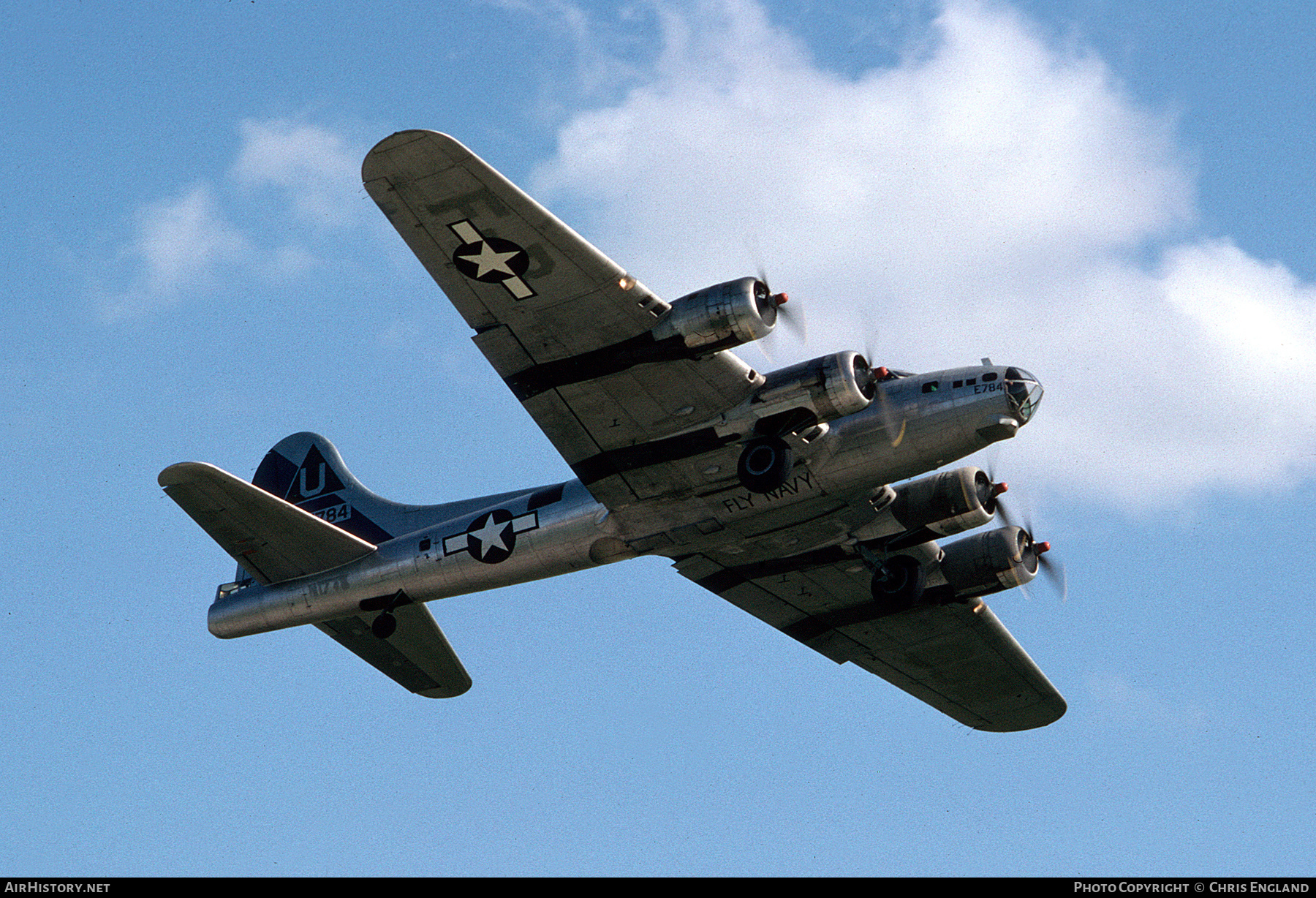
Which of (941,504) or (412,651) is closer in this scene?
(941,504)

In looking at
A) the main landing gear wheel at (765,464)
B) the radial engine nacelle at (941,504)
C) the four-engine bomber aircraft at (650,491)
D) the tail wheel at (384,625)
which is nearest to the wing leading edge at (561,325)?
the four-engine bomber aircraft at (650,491)

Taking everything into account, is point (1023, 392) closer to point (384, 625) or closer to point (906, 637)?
point (906, 637)

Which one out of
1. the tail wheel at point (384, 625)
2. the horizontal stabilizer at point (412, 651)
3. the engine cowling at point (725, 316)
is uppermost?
the engine cowling at point (725, 316)

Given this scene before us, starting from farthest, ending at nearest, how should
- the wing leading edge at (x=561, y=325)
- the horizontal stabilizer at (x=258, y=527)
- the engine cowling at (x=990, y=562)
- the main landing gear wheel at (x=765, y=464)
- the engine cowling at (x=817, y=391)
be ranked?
the engine cowling at (x=990, y=562), the horizontal stabilizer at (x=258, y=527), the main landing gear wheel at (x=765, y=464), the engine cowling at (x=817, y=391), the wing leading edge at (x=561, y=325)

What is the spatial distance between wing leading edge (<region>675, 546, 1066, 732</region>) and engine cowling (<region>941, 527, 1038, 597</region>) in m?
0.78

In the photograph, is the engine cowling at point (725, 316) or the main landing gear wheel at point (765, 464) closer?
the engine cowling at point (725, 316)

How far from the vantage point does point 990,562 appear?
1056 inches

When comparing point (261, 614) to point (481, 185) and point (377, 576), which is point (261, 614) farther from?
point (481, 185)

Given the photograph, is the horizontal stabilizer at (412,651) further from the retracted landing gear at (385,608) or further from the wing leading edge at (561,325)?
the wing leading edge at (561,325)

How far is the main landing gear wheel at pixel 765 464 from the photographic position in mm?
21953

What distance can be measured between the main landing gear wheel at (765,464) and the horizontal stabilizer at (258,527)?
8.00 meters

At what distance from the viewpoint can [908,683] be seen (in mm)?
30656

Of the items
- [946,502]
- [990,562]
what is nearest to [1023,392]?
[946,502]

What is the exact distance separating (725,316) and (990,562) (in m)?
9.19
